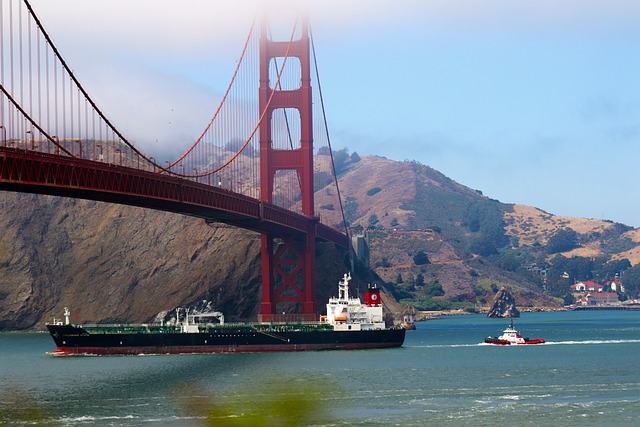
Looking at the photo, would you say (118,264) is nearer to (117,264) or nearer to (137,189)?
(117,264)

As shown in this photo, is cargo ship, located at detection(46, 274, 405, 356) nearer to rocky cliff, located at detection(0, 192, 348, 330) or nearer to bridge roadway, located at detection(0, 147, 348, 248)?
bridge roadway, located at detection(0, 147, 348, 248)

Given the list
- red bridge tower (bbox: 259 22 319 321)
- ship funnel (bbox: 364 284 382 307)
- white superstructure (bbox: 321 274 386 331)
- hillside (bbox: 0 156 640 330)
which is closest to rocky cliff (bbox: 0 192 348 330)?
hillside (bbox: 0 156 640 330)

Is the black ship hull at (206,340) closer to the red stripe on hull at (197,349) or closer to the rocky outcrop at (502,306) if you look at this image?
the red stripe on hull at (197,349)

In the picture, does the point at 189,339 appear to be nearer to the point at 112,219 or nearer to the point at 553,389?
the point at 553,389

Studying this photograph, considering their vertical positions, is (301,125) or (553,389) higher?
(301,125)

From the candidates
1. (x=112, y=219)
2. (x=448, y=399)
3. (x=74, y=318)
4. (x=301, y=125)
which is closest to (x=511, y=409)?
(x=448, y=399)

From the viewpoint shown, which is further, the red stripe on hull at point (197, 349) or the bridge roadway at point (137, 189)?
the red stripe on hull at point (197, 349)

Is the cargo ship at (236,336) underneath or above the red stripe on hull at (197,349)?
above

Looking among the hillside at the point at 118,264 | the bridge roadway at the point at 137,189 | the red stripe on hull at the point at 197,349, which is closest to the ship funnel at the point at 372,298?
the red stripe on hull at the point at 197,349

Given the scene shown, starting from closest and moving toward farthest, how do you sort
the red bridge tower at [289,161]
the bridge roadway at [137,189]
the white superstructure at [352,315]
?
the bridge roadway at [137,189] → the white superstructure at [352,315] → the red bridge tower at [289,161]
